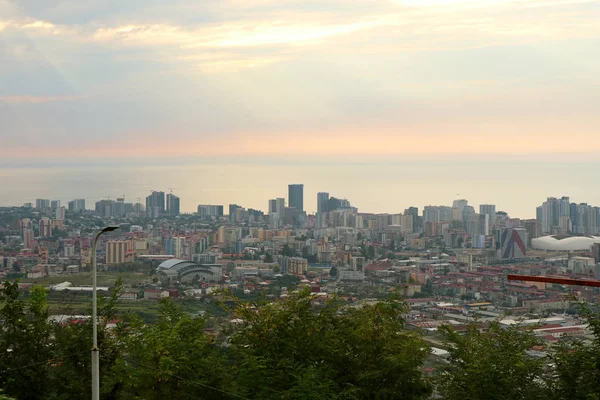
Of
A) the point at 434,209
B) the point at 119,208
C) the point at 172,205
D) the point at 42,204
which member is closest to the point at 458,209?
the point at 434,209

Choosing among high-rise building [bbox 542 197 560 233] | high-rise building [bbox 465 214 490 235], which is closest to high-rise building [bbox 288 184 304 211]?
high-rise building [bbox 465 214 490 235]

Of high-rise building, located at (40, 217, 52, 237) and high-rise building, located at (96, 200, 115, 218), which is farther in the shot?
high-rise building, located at (96, 200, 115, 218)

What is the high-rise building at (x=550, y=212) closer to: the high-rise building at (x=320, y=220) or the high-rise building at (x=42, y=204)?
the high-rise building at (x=320, y=220)

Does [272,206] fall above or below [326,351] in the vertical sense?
above

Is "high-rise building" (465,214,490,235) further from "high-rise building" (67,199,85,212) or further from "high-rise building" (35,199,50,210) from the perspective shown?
"high-rise building" (35,199,50,210)

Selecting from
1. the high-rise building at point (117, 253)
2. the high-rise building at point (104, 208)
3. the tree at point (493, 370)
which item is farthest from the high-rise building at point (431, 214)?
the tree at point (493, 370)

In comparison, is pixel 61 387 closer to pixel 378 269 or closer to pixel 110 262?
pixel 110 262

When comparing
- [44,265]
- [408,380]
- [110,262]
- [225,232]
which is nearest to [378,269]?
[110,262]

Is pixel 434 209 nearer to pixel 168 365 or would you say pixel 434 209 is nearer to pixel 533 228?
pixel 533 228
